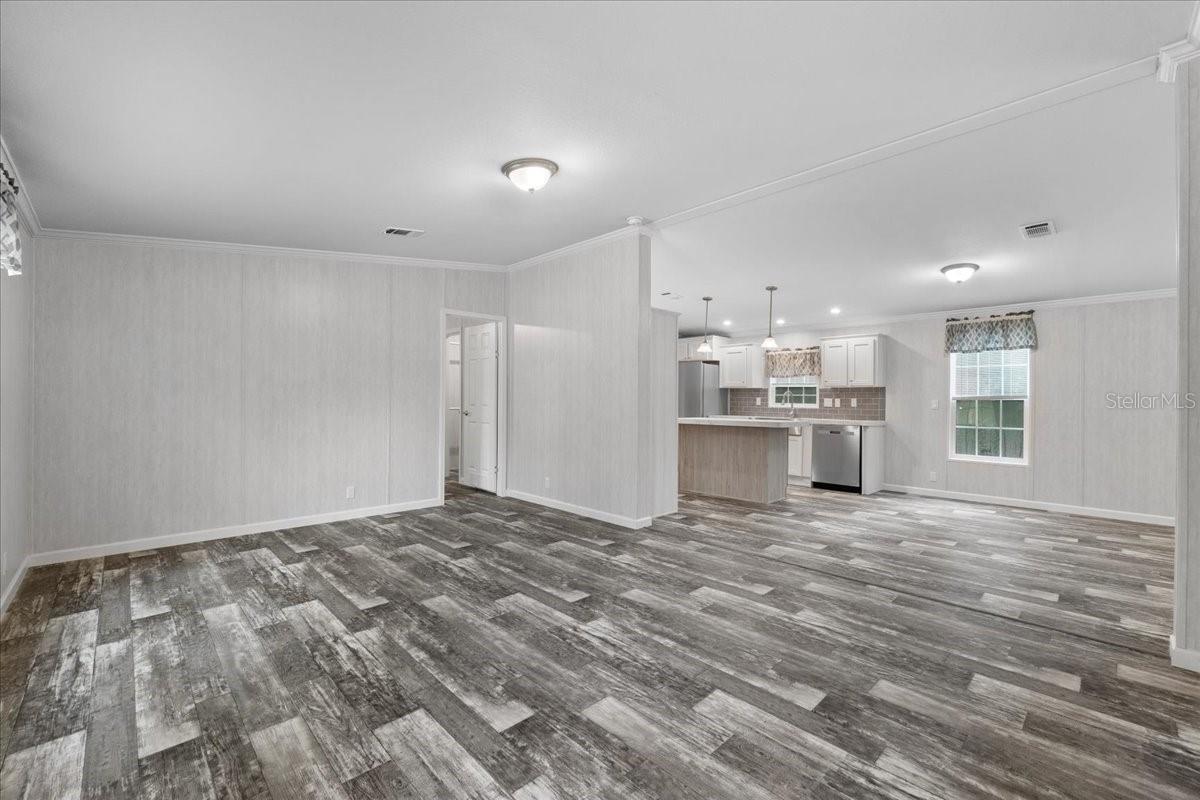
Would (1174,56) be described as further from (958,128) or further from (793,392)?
(793,392)

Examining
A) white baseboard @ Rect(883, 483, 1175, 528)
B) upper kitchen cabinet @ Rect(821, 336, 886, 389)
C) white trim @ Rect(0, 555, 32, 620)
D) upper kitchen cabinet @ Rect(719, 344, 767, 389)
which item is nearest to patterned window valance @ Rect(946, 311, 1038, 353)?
upper kitchen cabinet @ Rect(821, 336, 886, 389)

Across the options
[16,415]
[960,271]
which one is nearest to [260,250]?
[16,415]

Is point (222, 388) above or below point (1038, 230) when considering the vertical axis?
below

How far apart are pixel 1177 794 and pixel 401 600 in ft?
10.9

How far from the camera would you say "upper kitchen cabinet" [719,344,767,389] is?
9.47 metres

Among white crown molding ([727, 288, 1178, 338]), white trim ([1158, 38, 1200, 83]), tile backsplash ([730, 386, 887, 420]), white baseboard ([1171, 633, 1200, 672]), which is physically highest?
white trim ([1158, 38, 1200, 83])

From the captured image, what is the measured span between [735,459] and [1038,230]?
362 centimetres

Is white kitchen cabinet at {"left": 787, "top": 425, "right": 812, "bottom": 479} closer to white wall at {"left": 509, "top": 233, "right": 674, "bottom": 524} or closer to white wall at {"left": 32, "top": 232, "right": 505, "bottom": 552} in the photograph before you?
white wall at {"left": 509, "top": 233, "right": 674, "bottom": 524}

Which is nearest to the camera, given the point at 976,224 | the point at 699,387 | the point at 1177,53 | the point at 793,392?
the point at 1177,53

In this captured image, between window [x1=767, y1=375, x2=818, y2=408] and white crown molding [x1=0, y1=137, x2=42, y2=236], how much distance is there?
8.93 metres

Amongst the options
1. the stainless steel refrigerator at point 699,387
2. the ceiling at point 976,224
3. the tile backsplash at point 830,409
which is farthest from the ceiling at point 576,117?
the stainless steel refrigerator at point 699,387

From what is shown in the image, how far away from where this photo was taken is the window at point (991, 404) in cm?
705

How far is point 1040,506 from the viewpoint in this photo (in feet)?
22.2

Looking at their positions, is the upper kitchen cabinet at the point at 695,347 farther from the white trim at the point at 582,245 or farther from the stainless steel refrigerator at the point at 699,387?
the white trim at the point at 582,245
